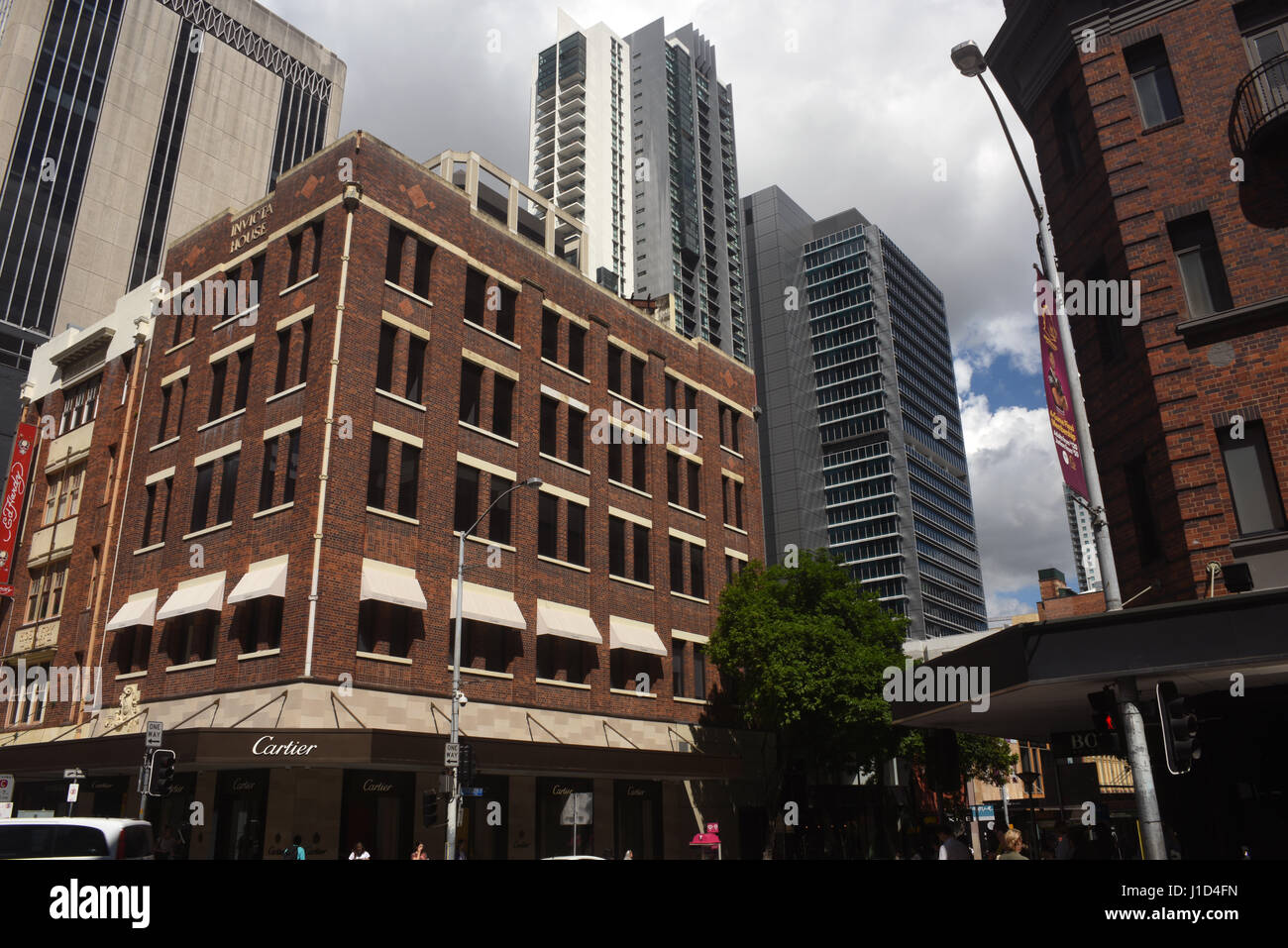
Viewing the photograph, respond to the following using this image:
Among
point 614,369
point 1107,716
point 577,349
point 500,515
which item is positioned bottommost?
point 1107,716

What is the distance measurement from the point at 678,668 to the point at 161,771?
78.7 feet

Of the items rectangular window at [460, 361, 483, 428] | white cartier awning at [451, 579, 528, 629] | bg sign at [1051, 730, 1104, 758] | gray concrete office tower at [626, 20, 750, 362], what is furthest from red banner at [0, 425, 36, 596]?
gray concrete office tower at [626, 20, 750, 362]

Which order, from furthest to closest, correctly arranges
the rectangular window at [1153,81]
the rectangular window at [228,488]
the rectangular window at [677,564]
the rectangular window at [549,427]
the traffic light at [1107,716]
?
1. the rectangular window at [677,564]
2. the rectangular window at [549,427]
3. the rectangular window at [228,488]
4. the rectangular window at [1153,81]
5. the traffic light at [1107,716]

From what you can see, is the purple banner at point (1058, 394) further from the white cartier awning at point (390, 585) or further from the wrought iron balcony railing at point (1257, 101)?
the white cartier awning at point (390, 585)

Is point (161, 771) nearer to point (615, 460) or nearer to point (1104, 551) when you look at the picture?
point (1104, 551)

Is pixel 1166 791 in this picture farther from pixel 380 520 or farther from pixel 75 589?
pixel 75 589

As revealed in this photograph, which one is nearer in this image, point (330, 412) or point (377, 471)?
point (330, 412)

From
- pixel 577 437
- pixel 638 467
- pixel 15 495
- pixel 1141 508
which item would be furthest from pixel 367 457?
pixel 15 495

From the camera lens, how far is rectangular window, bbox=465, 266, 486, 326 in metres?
34.7

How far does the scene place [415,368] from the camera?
3222cm

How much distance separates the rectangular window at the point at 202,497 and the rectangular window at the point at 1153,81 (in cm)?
2962

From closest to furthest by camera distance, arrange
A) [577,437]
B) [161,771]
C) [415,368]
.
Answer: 1. [161,771]
2. [415,368]
3. [577,437]

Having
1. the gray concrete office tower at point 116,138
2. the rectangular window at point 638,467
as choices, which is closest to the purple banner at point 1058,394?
the rectangular window at point 638,467

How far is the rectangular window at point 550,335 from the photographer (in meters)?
38.0
